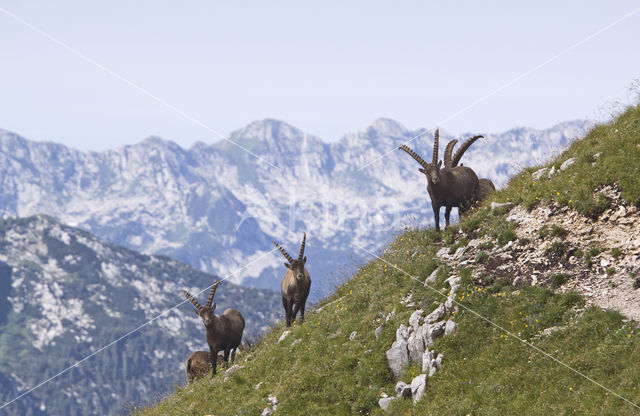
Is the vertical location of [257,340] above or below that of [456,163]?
below

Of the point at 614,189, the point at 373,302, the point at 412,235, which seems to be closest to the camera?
the point at 614,189

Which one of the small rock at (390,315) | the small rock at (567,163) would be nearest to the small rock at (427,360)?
A: the small rock at (390,315)

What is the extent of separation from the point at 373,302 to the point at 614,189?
9261mm

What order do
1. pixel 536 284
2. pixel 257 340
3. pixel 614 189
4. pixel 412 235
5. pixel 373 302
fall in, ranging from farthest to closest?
pixel 257 340 < pixel 412 235 < pixel 373 302 < pixel 614 189 < pixel 536 284

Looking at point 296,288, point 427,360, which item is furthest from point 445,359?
point 296,288

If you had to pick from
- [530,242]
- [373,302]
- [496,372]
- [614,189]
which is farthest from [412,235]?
[496,372]

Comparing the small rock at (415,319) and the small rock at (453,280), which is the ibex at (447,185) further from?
the small rock at (415,319)

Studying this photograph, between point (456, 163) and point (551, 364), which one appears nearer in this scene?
point (551, 364)

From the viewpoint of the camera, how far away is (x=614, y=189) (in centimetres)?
2164

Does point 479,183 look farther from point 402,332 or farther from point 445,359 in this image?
point 445,359

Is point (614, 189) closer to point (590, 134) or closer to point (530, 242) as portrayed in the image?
point (530, 242)

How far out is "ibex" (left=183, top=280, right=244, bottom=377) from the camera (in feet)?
99.3

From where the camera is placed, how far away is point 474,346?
1912 cm

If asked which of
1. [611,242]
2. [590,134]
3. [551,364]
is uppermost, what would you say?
[590,134]
